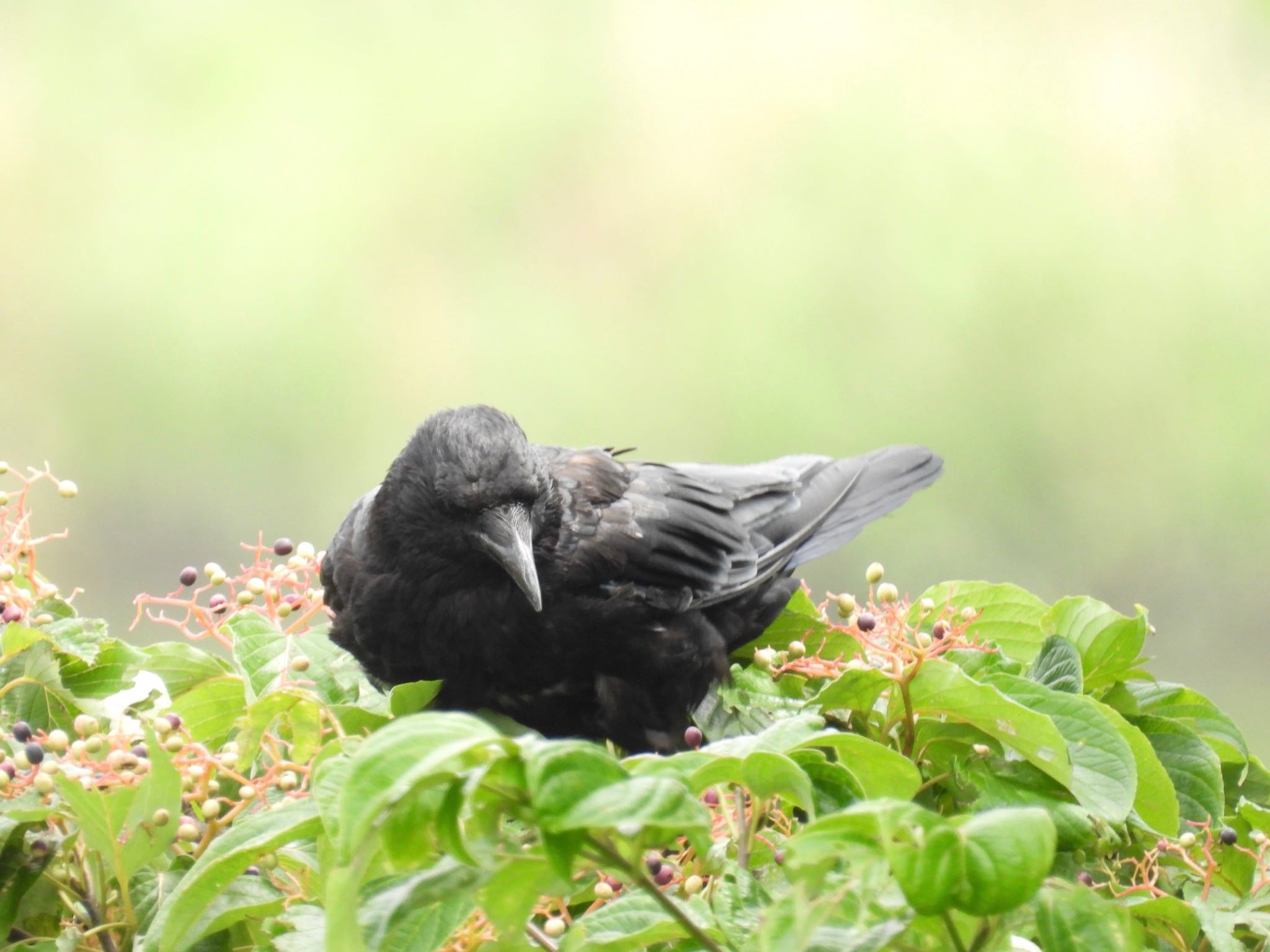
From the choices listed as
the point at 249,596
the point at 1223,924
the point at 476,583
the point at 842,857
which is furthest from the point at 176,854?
the point at 476,583

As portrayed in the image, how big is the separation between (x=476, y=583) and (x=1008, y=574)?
2.64 meters

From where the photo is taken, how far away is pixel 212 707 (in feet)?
3.83

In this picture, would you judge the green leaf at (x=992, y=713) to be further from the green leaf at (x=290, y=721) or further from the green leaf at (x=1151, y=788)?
the green leaf at (x=290, y=721)

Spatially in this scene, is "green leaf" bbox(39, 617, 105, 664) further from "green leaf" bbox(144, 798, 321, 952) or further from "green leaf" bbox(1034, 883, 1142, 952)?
"green leaf" bbox(1034, 883, 1142, 952)

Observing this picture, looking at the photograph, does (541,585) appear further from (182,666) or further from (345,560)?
(182,666)

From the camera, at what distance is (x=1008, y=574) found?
4.23 metres

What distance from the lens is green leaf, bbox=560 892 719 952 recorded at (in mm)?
660

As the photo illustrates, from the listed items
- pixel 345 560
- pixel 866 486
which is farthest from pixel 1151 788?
pixel 866 486

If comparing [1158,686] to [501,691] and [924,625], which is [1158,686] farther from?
[501,691]

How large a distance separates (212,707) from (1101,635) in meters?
0.85

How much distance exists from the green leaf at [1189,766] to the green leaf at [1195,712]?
27mm

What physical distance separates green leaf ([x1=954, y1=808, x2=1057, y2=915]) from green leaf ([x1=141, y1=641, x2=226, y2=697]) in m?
0.83

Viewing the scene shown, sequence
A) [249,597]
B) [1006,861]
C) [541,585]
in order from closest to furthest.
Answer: [1006,861] < [249,597] < [541,585]

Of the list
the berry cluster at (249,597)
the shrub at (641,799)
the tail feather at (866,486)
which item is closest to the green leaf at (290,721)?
the shrub at (641,799)
